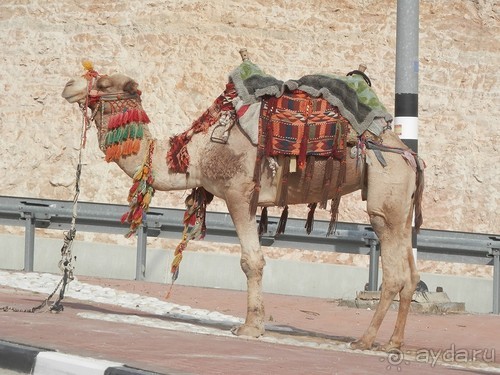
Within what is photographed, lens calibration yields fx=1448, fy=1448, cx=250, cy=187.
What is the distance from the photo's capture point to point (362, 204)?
2389 cm

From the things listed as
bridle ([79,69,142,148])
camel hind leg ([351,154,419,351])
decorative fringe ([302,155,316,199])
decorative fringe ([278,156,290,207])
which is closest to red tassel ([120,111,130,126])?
bridle ([79,69,142,148])

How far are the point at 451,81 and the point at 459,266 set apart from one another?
3547 mm

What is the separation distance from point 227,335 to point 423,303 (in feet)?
14.2

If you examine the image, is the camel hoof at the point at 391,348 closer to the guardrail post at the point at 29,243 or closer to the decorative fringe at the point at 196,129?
the decorative fringe at the point at 196,129

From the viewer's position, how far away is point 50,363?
10.3m

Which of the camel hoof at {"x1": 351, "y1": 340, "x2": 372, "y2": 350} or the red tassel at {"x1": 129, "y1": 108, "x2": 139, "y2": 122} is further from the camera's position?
the red tassel at {"x1": 129, "y1": 108, "x2": 139, "y2": 122}

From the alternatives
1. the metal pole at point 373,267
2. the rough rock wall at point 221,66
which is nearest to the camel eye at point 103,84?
the metal pole at point 373,267

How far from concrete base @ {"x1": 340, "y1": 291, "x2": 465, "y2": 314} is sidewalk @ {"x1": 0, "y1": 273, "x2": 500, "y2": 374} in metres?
0.25

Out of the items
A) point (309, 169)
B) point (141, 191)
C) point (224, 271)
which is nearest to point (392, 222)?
point (309, 169)

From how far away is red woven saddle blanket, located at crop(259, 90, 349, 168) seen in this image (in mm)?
13141

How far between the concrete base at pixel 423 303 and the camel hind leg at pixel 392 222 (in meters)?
3.71

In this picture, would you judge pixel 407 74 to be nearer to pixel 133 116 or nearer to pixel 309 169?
pixel 309 169

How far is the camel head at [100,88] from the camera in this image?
46.3 feet

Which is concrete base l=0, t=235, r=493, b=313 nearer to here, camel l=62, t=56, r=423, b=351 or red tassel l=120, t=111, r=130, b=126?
camel l=62, t=56, r=423, b=351
